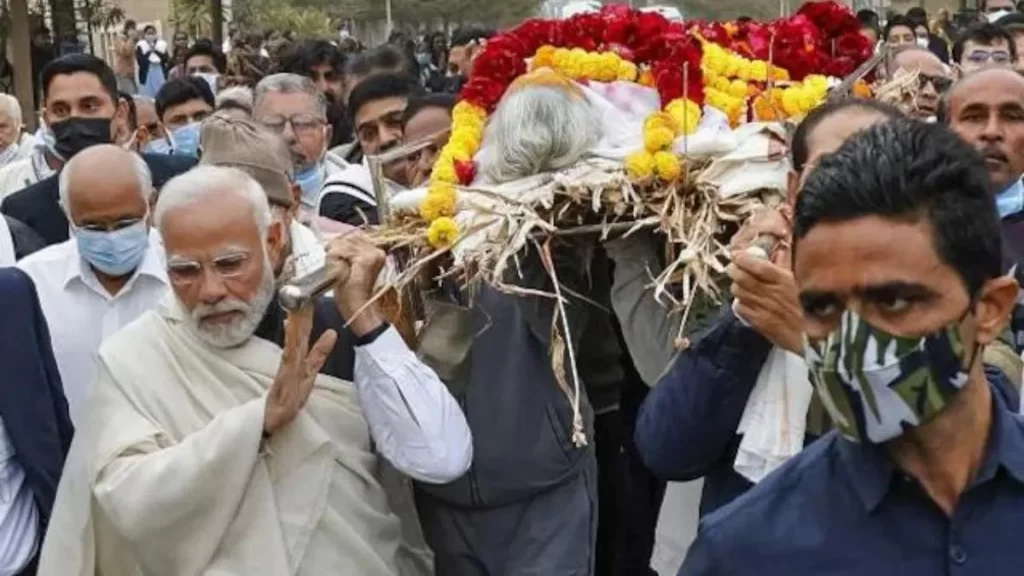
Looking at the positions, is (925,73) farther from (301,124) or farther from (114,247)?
(114,247)

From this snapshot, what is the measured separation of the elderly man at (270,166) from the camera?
4.16 m

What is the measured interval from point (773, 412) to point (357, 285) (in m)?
0.99

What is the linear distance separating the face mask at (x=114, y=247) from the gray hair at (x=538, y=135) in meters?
1.14

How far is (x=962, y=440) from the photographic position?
209cm

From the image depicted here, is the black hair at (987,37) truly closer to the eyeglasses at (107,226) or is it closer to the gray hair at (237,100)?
the gray hair at (237,100)

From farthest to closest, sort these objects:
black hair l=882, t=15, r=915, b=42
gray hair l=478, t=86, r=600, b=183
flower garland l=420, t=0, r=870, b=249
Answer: black hair l=882, t=15, r=915, b=42 → flower garland l=420, t=0, r=870, b=249 → gray hair l=478, t=86, r=600, b=183

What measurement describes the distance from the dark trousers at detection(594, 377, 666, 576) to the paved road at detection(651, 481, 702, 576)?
1.03 meters

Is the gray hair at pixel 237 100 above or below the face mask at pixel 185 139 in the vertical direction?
above

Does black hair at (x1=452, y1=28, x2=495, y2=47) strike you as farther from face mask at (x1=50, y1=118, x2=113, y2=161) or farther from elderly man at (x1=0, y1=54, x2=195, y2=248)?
face mask at (x1=50, y1=118, x2=113, y2=161)

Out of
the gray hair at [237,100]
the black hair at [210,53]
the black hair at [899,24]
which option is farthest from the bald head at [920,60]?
the black hair at [210,53]

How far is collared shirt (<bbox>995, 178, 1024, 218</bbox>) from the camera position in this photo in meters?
4.56

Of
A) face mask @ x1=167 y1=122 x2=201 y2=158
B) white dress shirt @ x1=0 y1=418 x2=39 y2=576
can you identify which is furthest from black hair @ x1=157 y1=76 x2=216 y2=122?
white dress shirt @ x1=0 y1=418 x2=39 y2=576

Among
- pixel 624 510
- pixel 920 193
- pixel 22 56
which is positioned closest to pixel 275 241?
pixel 624 510

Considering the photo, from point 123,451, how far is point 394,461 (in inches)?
23.2
